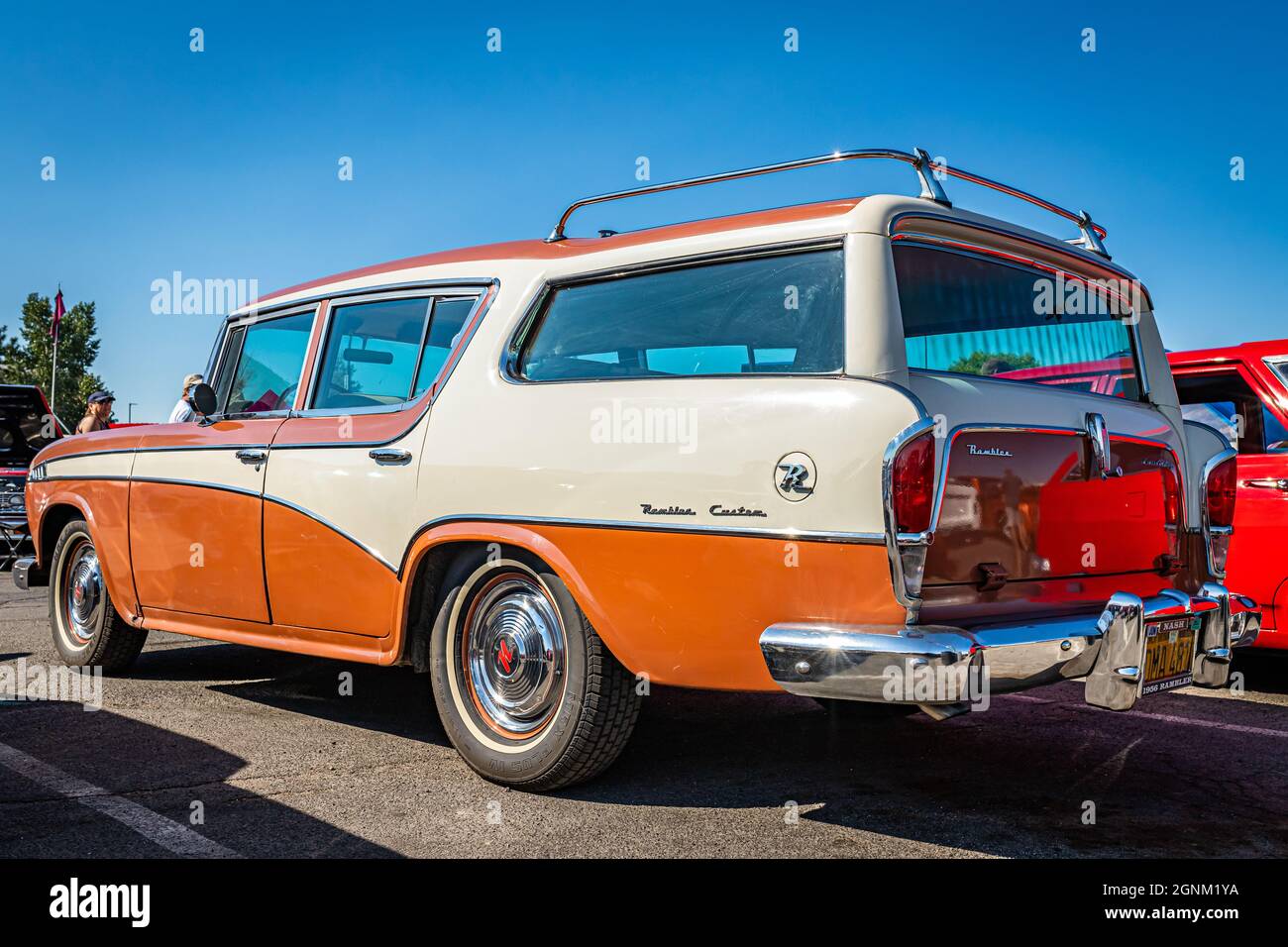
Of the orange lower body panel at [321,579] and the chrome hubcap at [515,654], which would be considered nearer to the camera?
the chrome hubcap at [515,654]

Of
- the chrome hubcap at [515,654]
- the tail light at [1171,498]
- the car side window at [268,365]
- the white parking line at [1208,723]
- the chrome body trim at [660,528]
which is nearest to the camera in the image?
the chrome body trim at [660,528]

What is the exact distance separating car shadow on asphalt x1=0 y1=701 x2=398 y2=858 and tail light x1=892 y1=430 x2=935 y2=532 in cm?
173

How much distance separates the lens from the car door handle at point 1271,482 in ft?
18.0

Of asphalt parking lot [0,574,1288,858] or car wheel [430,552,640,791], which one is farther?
car wheel [430,552,640,791]

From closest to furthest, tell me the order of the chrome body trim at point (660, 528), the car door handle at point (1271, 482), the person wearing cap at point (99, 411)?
the chrome body trim at point (660, 528) → the car door handle at point (1271, 482) → the person wearing cap at point (99, 411)

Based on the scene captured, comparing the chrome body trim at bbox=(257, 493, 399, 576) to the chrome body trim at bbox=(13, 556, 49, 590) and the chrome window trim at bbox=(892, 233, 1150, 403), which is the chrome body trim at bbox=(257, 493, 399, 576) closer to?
the chrome window trim at bbox=(892, 233, 1150, 403)

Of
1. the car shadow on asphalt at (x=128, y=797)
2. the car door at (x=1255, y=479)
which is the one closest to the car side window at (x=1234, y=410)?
the car door at (x=1255, y=479)

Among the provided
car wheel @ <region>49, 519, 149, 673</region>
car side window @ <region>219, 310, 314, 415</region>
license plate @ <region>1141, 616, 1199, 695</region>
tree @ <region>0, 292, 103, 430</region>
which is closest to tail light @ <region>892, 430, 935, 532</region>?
license plate @ <region>1141, 616, 1199, 695</region>

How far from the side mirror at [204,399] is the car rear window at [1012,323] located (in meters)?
3.21

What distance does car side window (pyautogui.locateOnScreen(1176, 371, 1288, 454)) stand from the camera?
224 inches

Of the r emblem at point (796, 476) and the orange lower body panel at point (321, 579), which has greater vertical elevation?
the r emblem at point (796, 476)

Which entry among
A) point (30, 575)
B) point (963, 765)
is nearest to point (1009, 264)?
point (963, 765)

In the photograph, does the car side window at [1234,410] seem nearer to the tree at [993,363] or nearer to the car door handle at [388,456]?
the tree at [993,363]
